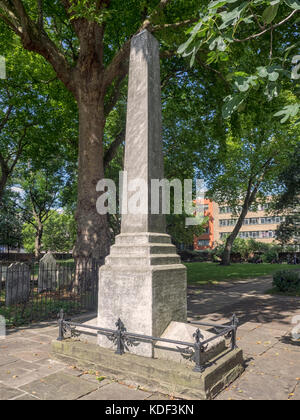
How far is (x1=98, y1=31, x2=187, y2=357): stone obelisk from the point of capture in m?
4.56

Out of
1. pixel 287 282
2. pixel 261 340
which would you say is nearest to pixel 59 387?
pixel 261 340

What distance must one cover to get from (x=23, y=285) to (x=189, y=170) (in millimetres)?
16476

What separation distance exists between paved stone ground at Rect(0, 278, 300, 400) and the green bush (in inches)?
216

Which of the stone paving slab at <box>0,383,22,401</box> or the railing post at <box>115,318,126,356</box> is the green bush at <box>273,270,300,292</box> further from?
the stone paving slab at <box>0,383,22,401</box>

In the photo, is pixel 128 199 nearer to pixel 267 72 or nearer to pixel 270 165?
pixel 267 72

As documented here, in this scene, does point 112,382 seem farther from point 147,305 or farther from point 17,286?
point 17,286

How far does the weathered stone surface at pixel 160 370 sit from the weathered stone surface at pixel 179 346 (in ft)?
0.36

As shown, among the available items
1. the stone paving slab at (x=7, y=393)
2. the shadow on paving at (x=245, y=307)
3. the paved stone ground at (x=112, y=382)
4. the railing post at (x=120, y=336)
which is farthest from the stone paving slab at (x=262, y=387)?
the shadow on paving at (x=245, y=307)

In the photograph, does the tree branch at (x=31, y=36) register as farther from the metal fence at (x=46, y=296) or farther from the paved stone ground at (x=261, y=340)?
the paved stone ground at (x=261, y=340)

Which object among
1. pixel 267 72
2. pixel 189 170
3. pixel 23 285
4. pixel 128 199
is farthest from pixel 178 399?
pixel 189 170

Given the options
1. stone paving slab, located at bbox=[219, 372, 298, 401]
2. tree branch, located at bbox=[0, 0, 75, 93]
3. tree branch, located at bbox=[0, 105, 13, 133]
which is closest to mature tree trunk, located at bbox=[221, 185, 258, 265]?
tree branch, located at bbox=[0, 105, 13, 133]

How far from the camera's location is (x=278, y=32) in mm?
11875

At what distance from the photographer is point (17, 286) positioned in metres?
10.4

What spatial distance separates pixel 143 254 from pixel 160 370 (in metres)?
1.64
